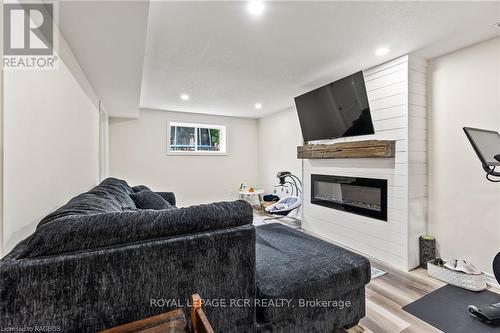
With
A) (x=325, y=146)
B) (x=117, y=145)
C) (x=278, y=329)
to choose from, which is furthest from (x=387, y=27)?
(x=117, y=145)

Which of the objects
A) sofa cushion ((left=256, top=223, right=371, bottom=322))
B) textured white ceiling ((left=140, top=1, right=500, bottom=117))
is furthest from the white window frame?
sofa cushion ((left=256, top=223, right=371, bottom=322))

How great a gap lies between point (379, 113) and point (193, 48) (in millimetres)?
2288

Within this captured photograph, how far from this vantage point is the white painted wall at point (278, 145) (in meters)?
4.89

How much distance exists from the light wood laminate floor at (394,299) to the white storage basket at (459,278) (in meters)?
0.07

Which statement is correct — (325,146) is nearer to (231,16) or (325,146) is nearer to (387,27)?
(387,27)

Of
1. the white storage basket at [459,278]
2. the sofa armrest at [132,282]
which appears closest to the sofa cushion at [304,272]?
the sofa armrest at [132,282]

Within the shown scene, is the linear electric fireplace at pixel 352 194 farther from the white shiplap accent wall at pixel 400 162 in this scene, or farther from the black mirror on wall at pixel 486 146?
the black mirror on wall at pixel 486 146

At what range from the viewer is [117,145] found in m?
4.77

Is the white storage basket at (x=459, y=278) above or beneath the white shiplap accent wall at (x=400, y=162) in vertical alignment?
beneath

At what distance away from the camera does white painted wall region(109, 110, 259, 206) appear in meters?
4.85

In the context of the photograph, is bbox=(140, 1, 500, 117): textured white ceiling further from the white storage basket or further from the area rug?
the area rug

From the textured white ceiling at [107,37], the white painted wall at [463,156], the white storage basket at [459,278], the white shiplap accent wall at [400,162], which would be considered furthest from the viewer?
the white shiplap accent wall at [400,162]

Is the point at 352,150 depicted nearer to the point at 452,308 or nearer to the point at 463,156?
the point at 463,156

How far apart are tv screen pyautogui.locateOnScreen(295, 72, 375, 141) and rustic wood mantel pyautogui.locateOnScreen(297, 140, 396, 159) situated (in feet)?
0.49
